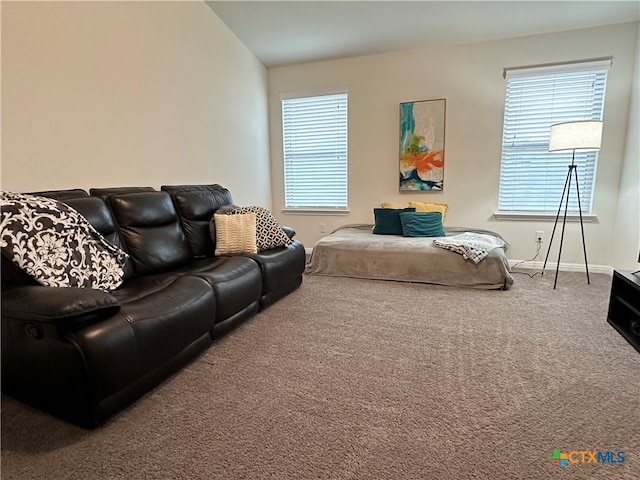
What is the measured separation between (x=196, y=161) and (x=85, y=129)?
1.17 m

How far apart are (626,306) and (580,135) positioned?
1593 mm

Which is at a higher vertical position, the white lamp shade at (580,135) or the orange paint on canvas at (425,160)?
the white lamp shade at (580,135)

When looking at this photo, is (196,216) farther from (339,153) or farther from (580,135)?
(580,135)

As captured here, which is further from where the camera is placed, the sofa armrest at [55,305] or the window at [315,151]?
the window at [315,151]

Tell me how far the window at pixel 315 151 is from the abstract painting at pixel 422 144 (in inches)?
31.1

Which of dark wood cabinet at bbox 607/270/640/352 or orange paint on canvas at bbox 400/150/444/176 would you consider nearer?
dark wood cabinet at bbox 607/270/640/352

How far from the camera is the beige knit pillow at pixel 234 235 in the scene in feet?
9.20

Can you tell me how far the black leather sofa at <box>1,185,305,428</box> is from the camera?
1.35 meters

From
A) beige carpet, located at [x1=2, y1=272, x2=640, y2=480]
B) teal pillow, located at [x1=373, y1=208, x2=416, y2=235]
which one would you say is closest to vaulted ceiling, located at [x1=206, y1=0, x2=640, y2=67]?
teal pillow, located at [x1=373, y1=208, x2=416, y2=235]

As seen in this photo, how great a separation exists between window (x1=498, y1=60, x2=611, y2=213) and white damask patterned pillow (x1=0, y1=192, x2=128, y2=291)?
4.02 meters

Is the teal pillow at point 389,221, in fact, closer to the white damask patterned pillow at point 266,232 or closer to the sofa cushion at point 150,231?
the white damask patterned pillow at point 266,232

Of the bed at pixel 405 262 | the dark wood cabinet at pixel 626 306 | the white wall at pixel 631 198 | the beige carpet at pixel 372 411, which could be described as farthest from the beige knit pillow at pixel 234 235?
the white wall at pixel 631 198

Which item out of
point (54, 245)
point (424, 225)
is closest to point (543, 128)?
point (424, 225)

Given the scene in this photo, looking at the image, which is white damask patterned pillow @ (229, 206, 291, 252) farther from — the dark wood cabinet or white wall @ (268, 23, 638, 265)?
the dark wood cabinet
